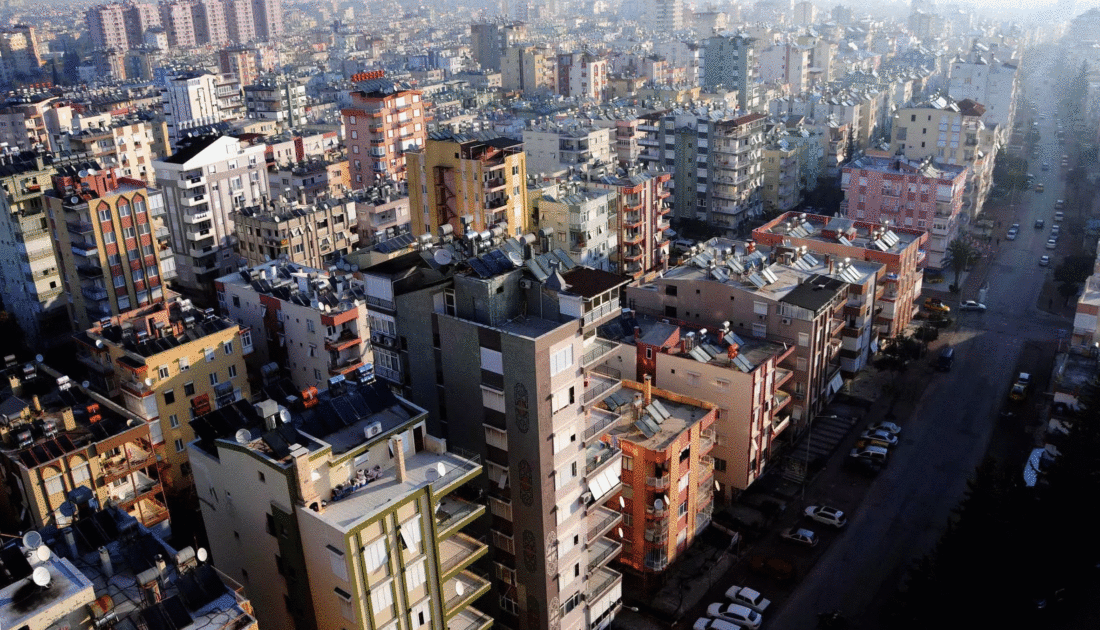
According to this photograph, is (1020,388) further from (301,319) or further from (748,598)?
(301,319)

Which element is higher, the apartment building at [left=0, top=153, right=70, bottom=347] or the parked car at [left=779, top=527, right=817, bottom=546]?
the apartment building at [left=0, top=153, right=70, bottom=347]

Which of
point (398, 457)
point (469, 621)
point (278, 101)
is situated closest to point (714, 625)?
point (469, 621)

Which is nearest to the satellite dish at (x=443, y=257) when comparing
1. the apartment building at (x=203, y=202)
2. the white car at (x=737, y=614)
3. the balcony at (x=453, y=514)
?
the balcony at (x=453, y=514)

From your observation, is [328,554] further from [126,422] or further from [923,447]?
[923,447]

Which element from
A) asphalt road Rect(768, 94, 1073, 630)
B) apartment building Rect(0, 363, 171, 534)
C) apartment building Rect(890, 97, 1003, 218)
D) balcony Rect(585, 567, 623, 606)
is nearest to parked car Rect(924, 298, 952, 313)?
asphalt road Rect(768, 94, 1073, 630)

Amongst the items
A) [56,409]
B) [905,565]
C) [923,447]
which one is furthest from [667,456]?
[56,409]

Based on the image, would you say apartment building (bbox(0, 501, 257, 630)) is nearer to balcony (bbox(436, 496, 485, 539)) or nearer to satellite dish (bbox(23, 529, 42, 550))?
satellite dish (bbox(23, 529, 42, 550))

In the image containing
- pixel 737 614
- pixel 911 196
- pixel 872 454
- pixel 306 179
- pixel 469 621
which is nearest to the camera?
pixel 469 621
